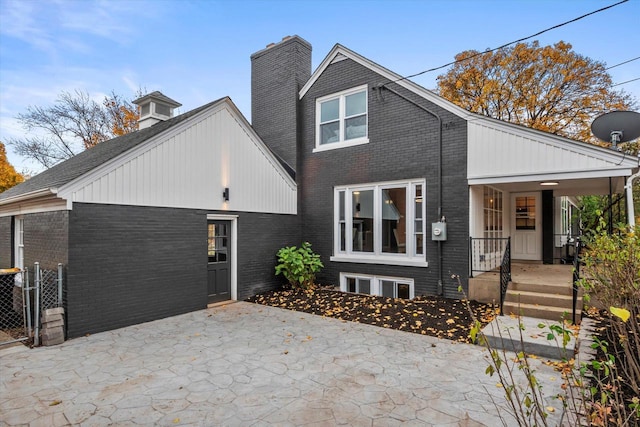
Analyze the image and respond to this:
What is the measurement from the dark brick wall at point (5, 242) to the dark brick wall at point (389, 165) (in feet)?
27.2

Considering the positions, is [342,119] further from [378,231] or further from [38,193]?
[38,193]

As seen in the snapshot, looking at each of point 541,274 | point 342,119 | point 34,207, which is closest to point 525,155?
point 541,274

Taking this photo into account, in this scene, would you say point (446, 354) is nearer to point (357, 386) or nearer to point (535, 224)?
point (357, 386)

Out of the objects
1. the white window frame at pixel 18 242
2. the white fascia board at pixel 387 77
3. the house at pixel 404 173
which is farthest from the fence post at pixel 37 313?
the white fascia board at pixel 387 77

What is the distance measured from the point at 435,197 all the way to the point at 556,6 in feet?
22.5

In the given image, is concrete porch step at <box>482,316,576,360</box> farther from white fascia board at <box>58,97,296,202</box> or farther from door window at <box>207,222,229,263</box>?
white fascia board at <box>58,97,296,202</box>

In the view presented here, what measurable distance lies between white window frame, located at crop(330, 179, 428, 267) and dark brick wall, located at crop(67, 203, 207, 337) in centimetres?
403

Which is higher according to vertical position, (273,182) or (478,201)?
(273,182)

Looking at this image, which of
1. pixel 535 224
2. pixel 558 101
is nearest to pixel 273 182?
pixel 535 224

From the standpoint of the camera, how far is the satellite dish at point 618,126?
23.5 feet

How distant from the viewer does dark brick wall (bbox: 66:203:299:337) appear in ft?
20.3

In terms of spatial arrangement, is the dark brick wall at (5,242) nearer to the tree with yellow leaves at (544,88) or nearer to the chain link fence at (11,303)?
the chain link fence at (11,303)

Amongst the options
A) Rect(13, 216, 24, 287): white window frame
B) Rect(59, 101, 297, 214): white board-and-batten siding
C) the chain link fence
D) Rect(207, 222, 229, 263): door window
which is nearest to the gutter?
Rect(59, 101, 297, 214): white board-and-batten siding

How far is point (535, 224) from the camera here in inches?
426
